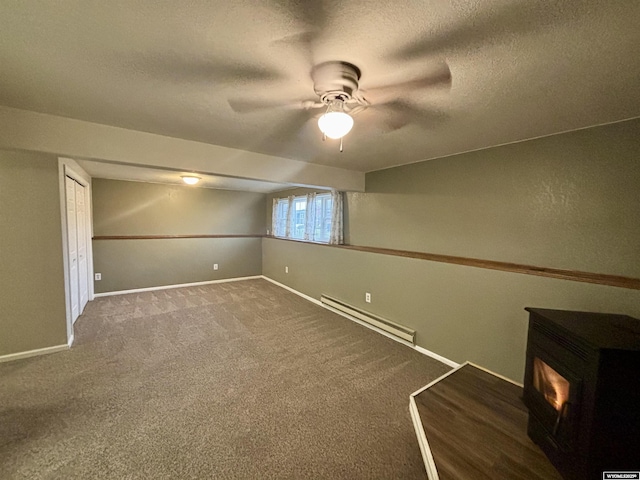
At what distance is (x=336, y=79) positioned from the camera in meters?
1.29

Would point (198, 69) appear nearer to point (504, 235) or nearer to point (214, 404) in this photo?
point (214, 404)

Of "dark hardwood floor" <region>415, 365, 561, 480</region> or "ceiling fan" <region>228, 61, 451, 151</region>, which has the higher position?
"ceiling fan" <region>228, 61, 451, 151</region>

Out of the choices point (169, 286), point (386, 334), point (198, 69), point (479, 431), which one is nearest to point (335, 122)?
point (198, 69)

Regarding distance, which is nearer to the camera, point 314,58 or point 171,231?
point 314,58

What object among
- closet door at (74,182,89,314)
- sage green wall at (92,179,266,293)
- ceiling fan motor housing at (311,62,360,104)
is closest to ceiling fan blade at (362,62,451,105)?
ceiling fan motor housing at (311,62,360,104)

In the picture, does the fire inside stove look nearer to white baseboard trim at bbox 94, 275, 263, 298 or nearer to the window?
the window

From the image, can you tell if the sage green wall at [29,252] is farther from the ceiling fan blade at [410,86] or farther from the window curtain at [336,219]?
the window curtain at [336,219]

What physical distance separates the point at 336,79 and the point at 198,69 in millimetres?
733

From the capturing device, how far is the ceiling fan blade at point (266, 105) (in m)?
1.66

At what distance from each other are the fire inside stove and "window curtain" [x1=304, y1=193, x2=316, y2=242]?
3.65 metres

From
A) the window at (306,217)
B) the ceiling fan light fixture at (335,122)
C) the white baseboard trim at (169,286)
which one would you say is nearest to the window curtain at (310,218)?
the window at (306,217)

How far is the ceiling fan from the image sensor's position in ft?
4.20

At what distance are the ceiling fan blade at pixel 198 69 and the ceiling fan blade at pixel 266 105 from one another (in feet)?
0.81

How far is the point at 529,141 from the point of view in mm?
2250
